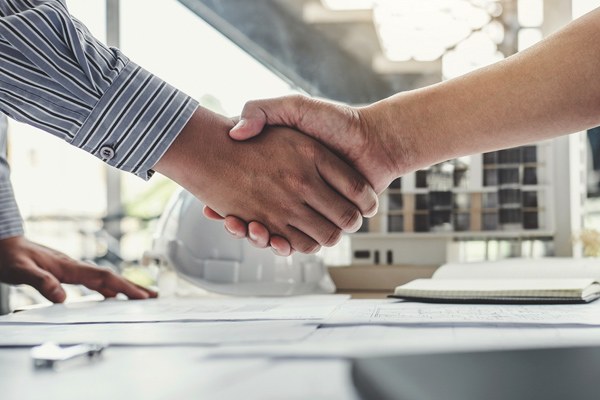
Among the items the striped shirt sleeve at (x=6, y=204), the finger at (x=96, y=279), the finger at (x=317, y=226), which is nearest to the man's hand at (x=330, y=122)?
the finger at (x=317, y=226)

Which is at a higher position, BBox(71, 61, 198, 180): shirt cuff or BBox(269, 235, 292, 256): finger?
BBox(71, 61, 198, 180): shirt cuff

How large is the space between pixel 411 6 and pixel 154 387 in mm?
1472

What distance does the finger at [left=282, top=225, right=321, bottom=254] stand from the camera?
1.11 metres

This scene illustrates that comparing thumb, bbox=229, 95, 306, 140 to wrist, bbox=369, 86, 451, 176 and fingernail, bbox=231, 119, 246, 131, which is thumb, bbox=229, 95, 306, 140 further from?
wrist, bbox=369, 86, 451, 176

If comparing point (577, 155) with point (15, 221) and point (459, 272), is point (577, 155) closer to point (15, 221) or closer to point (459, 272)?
point (459, 272)

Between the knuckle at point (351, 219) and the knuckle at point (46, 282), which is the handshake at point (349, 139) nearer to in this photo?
the knuckle at point (351, 219)

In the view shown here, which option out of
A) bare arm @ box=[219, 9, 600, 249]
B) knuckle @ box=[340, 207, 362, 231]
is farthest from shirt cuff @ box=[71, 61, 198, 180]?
knuckle @ box=[340, 207, 362, 231]

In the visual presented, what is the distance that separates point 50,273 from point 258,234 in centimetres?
40

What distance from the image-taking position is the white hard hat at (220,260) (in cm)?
119

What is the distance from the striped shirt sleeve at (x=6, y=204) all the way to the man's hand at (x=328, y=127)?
42 centimetres

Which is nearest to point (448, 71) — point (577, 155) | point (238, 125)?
point (577, 155)

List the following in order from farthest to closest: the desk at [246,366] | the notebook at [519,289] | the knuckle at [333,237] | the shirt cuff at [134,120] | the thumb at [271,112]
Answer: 1. the knuckle at [333,237]
2. the thumb at [271,112]
3. the shirt cuff at [134,120]
4. the notebook at [519,289]
5. the desk at [246,366]

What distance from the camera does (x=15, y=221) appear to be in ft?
3.89

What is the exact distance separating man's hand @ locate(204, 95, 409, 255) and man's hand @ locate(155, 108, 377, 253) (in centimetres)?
2
